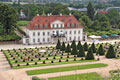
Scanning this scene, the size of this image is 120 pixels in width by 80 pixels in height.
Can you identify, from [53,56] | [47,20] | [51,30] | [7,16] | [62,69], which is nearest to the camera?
[62,69]

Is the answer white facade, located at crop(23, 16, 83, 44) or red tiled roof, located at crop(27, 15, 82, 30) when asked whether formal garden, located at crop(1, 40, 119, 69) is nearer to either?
white facade, located at crop(23, 16, 83, 44)

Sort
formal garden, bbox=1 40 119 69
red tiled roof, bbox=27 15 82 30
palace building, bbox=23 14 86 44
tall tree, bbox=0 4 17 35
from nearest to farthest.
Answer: formal garden, bbox=1 40 119 69, palace building, bbox=23 14 86 44, red tiled roof, bbox=27 15 82 30, tall tree, bbox=0 4 17 35

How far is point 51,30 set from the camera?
6525 centimetres

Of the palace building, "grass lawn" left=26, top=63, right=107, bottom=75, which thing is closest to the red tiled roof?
the palace building

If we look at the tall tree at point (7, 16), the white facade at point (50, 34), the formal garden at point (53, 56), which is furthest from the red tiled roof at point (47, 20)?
the formal garden at point (53, 56)

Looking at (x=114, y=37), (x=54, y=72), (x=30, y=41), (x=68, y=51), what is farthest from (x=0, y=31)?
(x=54, y=72)

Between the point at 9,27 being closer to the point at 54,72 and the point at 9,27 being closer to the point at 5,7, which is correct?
the point at 5,7

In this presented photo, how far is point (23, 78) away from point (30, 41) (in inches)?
1197

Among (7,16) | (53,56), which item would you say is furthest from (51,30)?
(53,56)

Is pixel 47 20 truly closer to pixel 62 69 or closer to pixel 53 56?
pixel 53 56

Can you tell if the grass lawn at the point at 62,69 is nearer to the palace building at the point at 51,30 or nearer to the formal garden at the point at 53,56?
the formal garden at the point at 53,56

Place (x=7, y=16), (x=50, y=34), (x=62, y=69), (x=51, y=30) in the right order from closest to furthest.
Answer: (x=62, y=69)
(x=51, y=30)
(x=50, y=34)
(x=7, y=16)

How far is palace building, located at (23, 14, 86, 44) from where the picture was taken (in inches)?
2527

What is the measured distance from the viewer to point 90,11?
114188 millimetres
